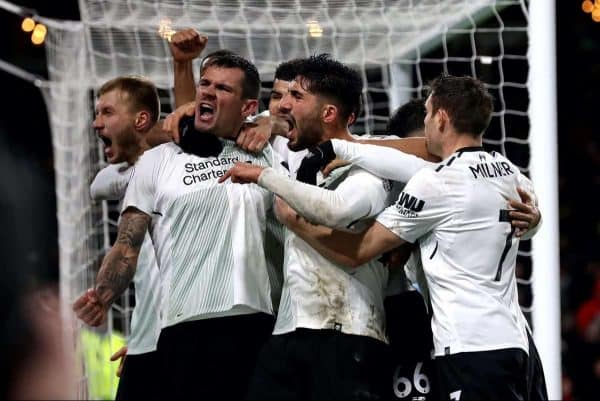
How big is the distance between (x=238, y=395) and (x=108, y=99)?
1342mm

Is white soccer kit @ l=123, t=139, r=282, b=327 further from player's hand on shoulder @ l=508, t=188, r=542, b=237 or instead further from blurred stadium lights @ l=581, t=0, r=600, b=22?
blurred stadium lights @ l=581, t=0, r=600, b=22

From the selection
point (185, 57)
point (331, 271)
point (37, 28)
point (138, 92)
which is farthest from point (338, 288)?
point (37, 28)

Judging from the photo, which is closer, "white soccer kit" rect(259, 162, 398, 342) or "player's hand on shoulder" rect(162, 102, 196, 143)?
"white soccer kit" rect(259, 162, 398, 342)

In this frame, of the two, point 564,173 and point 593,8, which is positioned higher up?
point 593,8

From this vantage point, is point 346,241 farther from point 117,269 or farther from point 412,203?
point 117,269

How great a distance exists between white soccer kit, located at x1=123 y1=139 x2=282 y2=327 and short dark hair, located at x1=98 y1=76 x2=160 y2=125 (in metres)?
0.44

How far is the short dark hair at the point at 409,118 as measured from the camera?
469cm

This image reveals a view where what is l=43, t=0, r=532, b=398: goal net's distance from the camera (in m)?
6.31

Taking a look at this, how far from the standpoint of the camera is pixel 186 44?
450 cm

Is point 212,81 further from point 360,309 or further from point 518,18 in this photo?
point 518,18

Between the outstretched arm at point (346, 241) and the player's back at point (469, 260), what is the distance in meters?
0.14

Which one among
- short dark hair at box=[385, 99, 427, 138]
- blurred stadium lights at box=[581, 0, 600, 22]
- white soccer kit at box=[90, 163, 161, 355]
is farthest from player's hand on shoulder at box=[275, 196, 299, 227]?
blurred stadium lights at box=[581, 0, 600, 22]

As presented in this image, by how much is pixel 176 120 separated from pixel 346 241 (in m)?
0.82

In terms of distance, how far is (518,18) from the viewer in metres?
7.55
